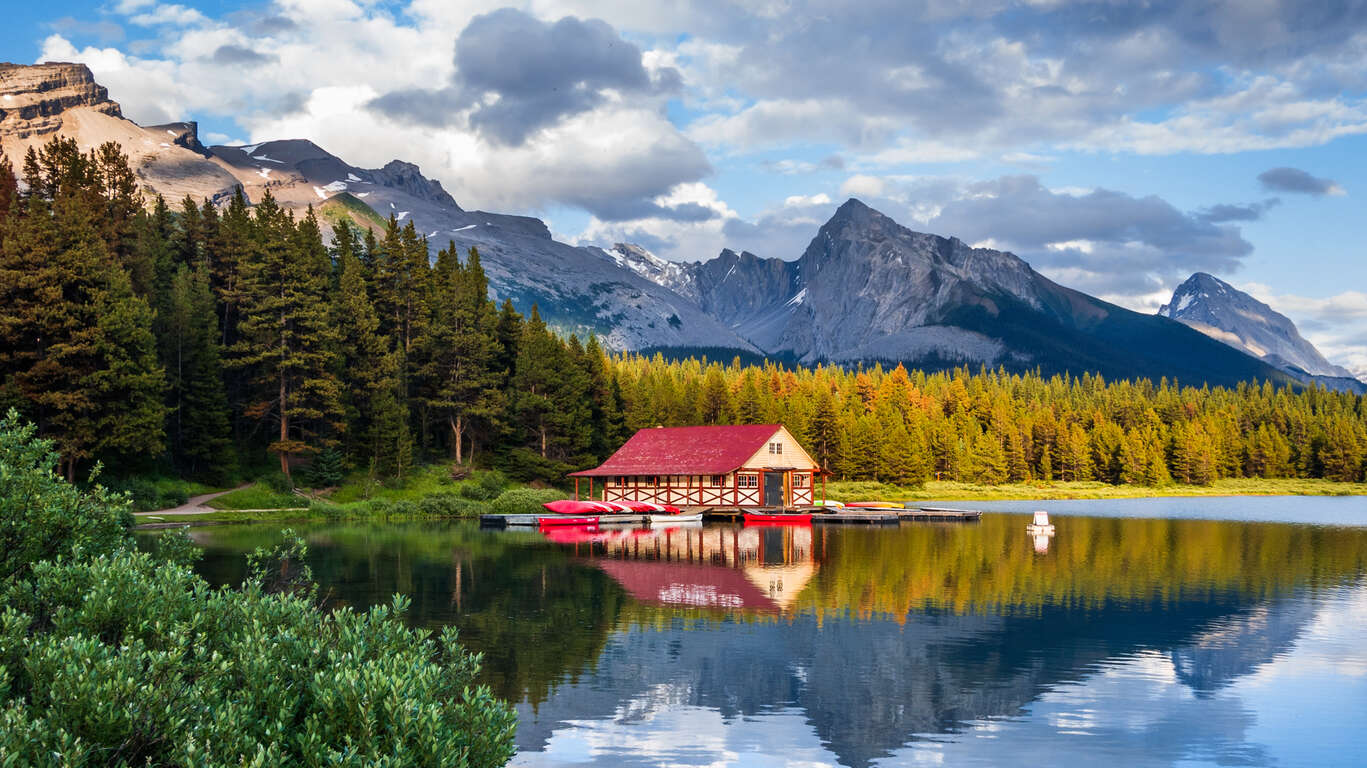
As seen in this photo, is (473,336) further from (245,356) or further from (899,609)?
A: (899,609)

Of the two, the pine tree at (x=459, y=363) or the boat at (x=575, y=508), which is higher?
the pine tree at (x=459, y=363)

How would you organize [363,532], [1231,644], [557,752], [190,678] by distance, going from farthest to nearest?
[363,532], [1231,644], [557,752], [190,678]

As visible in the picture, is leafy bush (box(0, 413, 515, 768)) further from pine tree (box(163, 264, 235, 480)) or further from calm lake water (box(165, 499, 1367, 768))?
pine tree (box(163, 264, 235, 480))

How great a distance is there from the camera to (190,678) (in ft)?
34.7

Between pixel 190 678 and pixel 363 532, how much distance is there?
5156cm

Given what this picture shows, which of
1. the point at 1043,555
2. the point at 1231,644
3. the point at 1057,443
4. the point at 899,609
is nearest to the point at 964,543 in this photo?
the point at 1043,555

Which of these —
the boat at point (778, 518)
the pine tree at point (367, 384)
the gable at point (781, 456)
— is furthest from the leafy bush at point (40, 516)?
the gable at point (781, 456)

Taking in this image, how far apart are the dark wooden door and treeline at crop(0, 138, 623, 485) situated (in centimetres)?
2047

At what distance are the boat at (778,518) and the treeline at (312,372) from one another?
2146cm

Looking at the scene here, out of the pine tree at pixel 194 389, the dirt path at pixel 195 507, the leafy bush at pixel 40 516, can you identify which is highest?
the pine tree at pixel 194 389

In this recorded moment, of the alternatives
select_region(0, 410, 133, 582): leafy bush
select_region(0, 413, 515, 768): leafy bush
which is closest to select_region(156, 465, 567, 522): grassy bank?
select_region(0, 410, 133, 582): leafy bush

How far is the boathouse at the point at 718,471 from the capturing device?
80.0 m

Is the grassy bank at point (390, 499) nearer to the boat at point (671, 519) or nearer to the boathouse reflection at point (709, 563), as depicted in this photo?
the boat at point (671, 519)

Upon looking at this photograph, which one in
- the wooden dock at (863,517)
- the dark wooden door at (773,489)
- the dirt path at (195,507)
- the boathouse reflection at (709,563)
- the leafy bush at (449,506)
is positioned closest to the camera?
the boathouse reflection at (709,563)
